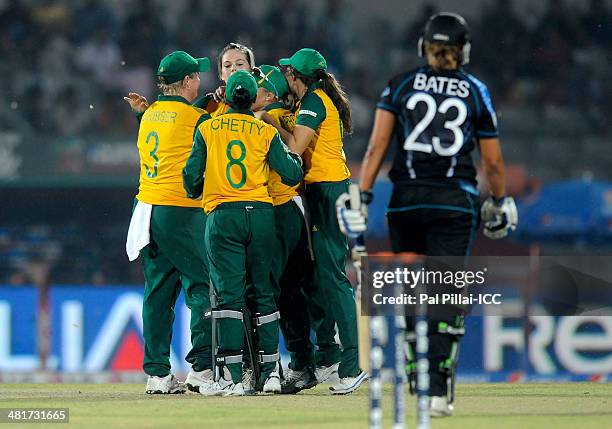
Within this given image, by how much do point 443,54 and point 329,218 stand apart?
1698mm

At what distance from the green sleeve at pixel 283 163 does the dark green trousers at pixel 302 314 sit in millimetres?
507

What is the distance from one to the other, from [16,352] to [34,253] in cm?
512

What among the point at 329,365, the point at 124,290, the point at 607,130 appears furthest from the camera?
the point at 607,130

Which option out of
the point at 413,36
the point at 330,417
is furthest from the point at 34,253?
the point at 330,417

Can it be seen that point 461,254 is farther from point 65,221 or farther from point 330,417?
point 65,221

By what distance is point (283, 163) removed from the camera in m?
6.80

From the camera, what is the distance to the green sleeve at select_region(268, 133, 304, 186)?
6.80m

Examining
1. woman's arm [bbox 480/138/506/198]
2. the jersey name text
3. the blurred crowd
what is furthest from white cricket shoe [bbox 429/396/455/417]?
the blurred crowd

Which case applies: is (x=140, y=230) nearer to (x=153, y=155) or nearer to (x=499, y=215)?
(x=153, y=155)

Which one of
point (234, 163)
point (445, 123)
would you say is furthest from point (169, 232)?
point (445, 123)

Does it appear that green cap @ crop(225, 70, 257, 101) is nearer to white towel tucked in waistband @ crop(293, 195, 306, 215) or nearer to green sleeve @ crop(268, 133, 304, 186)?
green sleeve @ crop(268, 133, 304, 186)

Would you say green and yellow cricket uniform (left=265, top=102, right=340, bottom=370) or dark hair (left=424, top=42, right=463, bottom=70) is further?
green and yellow cricket uniform (left=265, top=102, right=340, bottom=370)

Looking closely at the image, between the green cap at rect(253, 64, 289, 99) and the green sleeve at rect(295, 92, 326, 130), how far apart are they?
0.72ft

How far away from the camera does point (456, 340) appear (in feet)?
19.0
